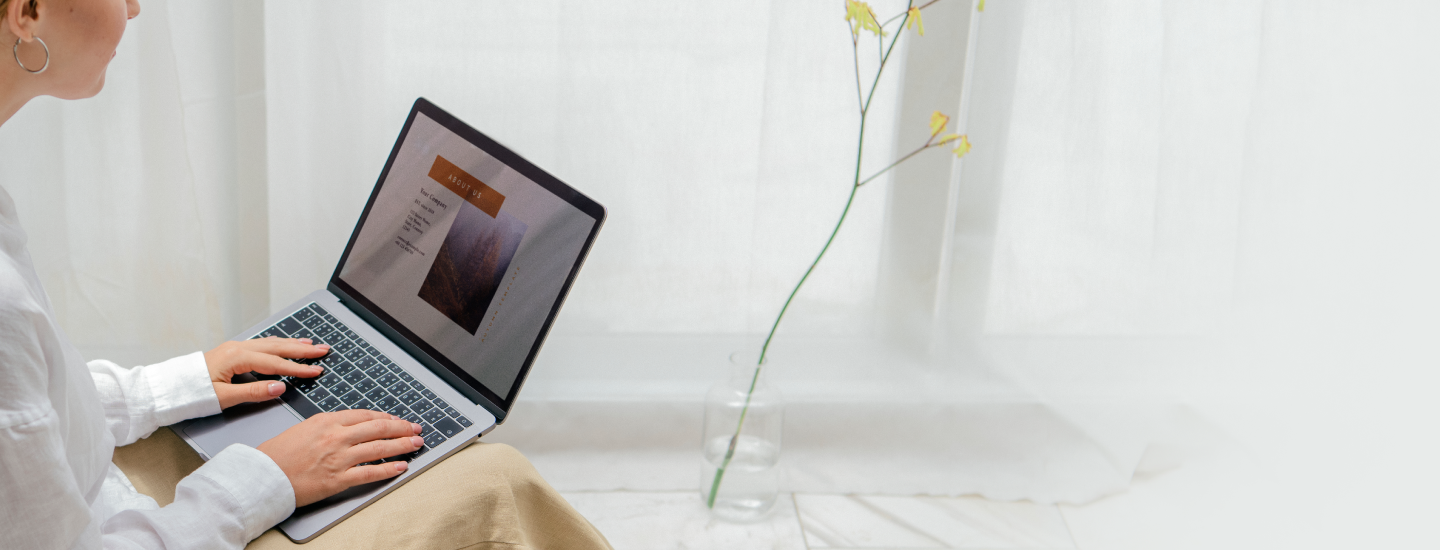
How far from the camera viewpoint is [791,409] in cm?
160

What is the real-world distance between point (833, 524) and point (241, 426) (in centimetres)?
87

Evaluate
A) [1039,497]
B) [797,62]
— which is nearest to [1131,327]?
[1039,497]

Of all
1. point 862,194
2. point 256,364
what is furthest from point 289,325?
point 862,194

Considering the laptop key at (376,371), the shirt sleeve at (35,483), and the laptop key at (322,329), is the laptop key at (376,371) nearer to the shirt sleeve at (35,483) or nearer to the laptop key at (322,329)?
the laptop key at (322,329)

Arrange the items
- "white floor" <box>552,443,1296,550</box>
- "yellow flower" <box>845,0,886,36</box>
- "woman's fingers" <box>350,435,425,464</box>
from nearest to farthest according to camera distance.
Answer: "woman's fingers" <box>350,435,425,464</box> < "yellow flower" <box>845,0,886,36</box> < "white floor" <box>552,443,1296,550</box>

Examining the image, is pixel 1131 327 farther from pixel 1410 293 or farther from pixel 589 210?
pixel 589 210

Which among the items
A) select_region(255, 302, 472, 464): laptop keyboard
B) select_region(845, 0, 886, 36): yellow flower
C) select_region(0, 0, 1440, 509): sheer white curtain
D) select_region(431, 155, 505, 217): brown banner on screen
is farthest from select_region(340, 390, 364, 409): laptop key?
select_region(845, 0, 886, 36): yellow flower

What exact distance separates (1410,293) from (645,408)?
3.49 ft

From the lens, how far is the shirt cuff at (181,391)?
2.77ft

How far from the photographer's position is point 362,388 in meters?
0.94

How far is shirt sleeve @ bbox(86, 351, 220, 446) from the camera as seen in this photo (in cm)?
83

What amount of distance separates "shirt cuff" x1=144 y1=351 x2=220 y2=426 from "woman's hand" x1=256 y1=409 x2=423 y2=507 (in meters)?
0.09

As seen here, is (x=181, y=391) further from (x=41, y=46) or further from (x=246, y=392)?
(x=41, y=46)

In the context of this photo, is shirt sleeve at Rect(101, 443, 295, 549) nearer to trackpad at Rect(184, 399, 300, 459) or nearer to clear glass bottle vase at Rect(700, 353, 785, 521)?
trackpad at Rect(184, 399, 300, 459)
